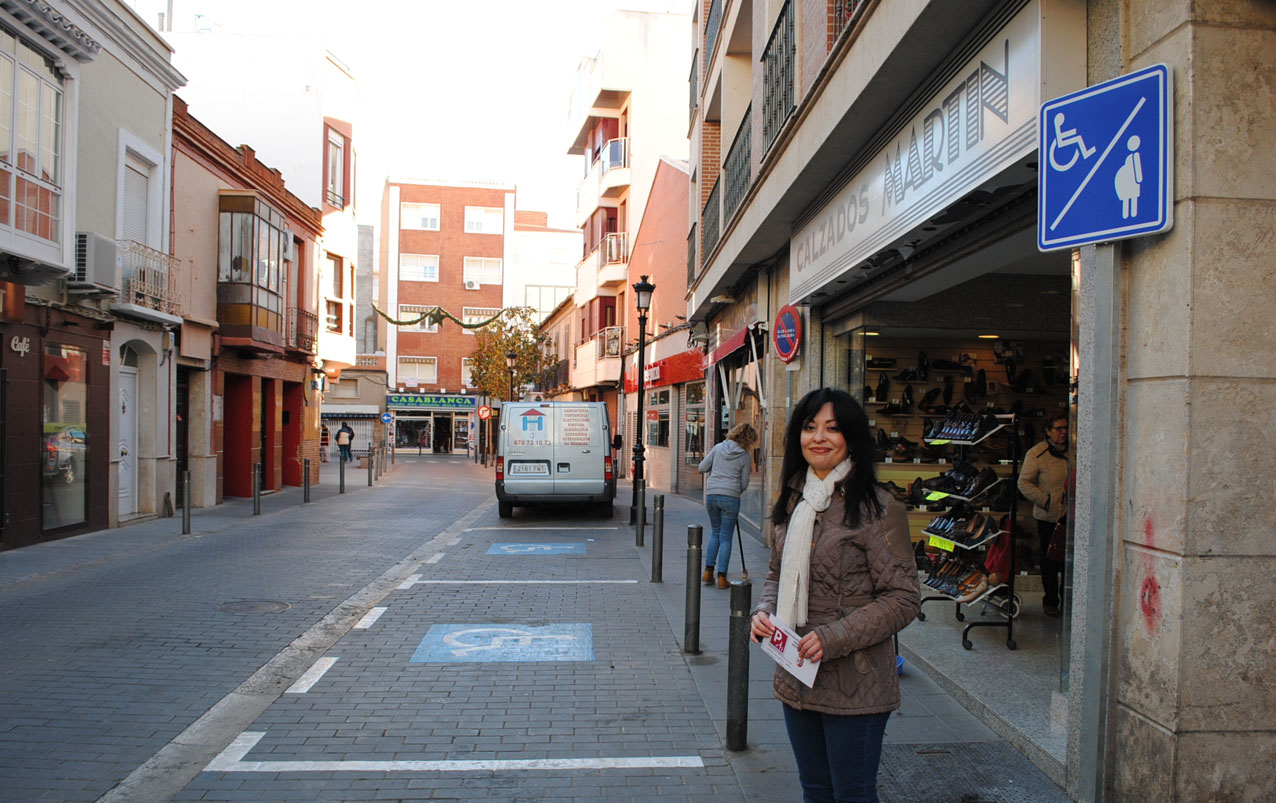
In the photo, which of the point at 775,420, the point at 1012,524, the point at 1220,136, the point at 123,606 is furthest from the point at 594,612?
the point at 1220,136

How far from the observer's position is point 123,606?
26.4 ft

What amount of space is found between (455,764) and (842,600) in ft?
8.07

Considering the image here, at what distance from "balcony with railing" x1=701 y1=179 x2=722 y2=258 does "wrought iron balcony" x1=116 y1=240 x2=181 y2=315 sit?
9599 millimetres

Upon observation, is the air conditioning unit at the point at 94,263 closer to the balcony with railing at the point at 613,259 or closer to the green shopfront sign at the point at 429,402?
the balcony with railing at the point at 613,259

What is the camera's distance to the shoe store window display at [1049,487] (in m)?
7.13

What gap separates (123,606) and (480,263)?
5319 cm

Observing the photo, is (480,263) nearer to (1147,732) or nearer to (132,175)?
(132,175)

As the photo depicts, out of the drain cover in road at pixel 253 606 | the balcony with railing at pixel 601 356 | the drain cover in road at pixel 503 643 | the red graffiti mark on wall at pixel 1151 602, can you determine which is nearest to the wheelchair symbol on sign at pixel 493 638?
the drain cover in road at pixel 503 643

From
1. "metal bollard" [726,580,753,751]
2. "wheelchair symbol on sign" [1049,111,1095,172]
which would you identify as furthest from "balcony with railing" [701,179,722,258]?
"wheelchair symbol on sign" [1049,111,1095,172]

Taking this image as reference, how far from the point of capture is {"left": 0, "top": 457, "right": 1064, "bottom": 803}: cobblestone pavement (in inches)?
166

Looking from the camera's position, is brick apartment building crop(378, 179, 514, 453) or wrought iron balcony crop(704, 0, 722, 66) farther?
brick apartment building crop(378, 179, 514, 453)

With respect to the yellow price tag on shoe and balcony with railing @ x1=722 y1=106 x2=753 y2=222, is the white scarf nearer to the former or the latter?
the yellow price tag on shoe

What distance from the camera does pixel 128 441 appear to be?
1548cm

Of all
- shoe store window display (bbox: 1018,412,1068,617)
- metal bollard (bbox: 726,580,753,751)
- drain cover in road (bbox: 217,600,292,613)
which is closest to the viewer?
metal bollard (bbox: 726,580,753,751)
